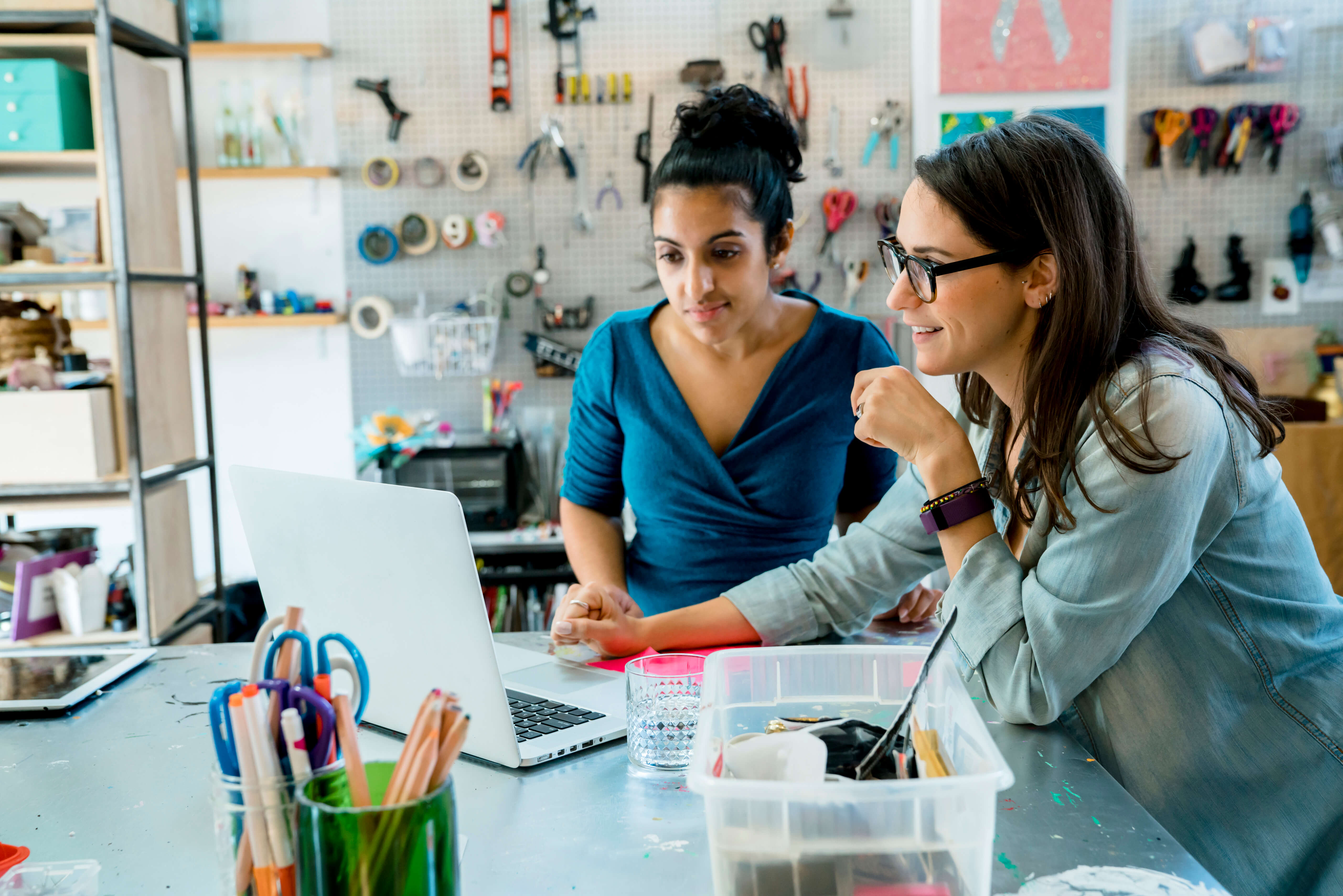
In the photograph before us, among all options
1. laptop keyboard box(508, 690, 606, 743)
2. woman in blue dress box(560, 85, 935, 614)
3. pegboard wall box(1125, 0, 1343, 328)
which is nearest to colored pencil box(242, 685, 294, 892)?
laptop keyboard box(508, 690, 606, 743)

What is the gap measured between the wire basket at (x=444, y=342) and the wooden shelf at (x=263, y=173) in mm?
574

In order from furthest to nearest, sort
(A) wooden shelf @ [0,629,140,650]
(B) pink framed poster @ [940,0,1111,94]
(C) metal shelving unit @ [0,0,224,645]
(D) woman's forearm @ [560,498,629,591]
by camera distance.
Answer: (B) pink framed poster @ [940,0,1111,94] < (A) wooden shelf @ [0,629,140,650] < (C) metal shelving unit @ [0,0,224,645] < (D) woman's forearm @ [560,498,629,591]

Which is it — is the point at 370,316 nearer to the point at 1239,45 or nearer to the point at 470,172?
the point at 470,172

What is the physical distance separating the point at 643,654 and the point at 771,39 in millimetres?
2816

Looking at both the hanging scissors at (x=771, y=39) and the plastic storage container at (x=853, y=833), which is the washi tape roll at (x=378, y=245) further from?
the plastic storage container at (x=853, y=833)

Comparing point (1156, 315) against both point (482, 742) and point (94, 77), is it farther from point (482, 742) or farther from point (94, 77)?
point (94, 77)

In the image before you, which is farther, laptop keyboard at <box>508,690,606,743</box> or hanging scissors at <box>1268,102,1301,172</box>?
hanging scissors at <box>1268,102,1301,172</box>

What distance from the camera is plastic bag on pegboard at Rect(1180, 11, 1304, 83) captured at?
11.5 feet

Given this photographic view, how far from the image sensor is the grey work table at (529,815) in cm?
79

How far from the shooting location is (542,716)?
111 centimetres

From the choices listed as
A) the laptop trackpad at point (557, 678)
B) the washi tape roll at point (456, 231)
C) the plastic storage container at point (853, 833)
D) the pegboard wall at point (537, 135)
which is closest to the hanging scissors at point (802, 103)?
the pegboard wall at point (537, 135)

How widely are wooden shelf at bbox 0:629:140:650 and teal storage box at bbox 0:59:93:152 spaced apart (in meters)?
1.18

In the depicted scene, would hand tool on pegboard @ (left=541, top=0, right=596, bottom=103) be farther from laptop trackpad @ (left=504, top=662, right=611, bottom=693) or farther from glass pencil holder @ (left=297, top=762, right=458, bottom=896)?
glass pencil holder @ (left=297, top=762, right=458, bottom=896)

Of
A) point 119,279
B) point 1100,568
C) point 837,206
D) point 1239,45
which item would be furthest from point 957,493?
point 1239,45
